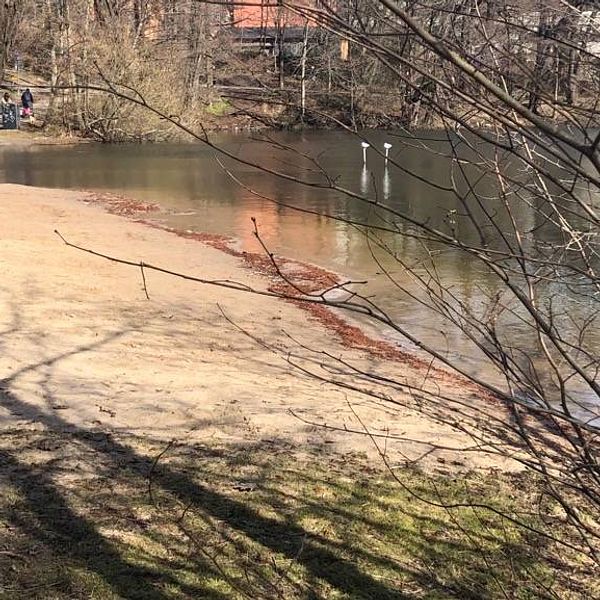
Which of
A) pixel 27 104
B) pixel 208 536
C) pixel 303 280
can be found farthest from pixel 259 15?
pixel 27 104

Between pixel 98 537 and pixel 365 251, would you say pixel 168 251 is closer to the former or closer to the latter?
pixel 365 251

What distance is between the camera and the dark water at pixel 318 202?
9.67 m

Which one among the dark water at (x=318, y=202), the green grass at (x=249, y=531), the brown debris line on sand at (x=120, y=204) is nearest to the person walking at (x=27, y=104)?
the dark water at (x=318, y=202)

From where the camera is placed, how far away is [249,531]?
3639mm

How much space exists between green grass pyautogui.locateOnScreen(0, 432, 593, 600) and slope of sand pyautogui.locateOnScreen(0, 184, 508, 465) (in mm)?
490

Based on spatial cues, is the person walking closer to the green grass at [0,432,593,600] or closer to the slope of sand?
the slope of sand

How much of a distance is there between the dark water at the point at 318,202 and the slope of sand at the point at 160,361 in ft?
4.04

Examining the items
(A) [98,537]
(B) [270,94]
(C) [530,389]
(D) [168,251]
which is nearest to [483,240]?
(C) [530,389]

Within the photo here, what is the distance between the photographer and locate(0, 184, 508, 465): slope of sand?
519 cm

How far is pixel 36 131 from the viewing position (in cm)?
3903

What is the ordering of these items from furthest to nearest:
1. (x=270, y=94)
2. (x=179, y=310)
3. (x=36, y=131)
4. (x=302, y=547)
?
(x=36, y=131) → (x=179, y=310) → (x=302, y=547) → (x=270, y=94)

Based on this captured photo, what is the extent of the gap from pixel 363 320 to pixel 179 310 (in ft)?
8.39

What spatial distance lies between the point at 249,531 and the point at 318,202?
18.0 metres

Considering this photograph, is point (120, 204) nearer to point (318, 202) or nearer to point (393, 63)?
point (318, 202)
